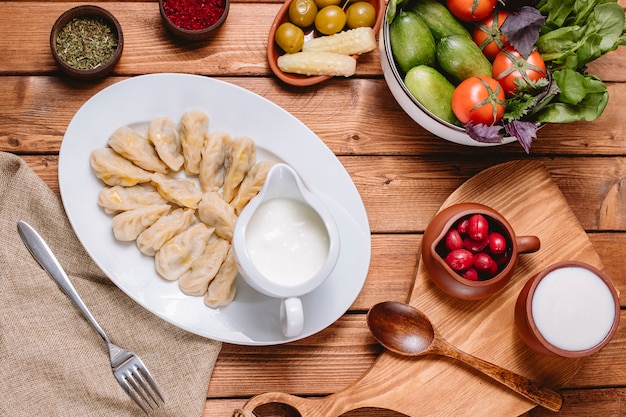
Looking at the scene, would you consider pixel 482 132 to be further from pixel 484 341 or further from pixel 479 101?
pixel 484 341

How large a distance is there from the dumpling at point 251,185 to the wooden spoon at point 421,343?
1.37 feet

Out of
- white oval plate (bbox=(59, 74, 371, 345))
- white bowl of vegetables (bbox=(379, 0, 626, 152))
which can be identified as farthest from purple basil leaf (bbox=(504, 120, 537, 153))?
white oval plate (bbox=(59, 74, 371, 345))

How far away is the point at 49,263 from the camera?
5.73 feet

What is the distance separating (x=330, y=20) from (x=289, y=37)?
12 centimetres

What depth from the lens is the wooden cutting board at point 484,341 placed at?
1795mm

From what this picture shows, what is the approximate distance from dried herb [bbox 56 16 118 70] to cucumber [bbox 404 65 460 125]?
76 cm

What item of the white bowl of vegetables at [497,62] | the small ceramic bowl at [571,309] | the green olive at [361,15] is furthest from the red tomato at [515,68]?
the small ceramic bowl at [571,309]

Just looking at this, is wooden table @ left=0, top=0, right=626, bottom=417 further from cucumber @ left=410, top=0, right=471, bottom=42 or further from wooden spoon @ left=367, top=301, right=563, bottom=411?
cucumber @ left=410, top=0, right=471, bottom=42

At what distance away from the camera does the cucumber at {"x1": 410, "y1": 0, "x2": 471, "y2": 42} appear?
5.91 ft

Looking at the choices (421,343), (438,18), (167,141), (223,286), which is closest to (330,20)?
(438,18)

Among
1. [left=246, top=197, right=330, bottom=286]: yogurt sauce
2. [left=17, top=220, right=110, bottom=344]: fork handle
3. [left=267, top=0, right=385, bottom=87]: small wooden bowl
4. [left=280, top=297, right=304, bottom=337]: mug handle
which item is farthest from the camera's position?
[left=267, top=0, right=385, bottom=87]: small wooden bowl

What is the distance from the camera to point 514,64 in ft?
5.70

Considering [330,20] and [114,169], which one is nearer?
[114,169]

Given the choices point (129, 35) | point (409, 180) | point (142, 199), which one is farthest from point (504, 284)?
point (129, 35)
